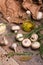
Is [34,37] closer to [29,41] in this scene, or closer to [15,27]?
[29,41]

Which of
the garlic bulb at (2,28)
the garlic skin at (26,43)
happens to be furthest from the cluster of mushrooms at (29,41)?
the garlic bulb at (2,28)

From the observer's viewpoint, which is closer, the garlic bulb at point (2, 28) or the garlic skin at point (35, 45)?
the garlic skin at point (35, 45)

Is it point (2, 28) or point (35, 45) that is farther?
point (2, 28)

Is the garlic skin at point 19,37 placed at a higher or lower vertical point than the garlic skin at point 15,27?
lower

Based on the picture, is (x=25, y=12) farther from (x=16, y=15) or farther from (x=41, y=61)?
(x=41, y=61)

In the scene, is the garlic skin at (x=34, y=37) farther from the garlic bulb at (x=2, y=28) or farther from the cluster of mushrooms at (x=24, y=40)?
the garlic bulb at (x=2, y=28)

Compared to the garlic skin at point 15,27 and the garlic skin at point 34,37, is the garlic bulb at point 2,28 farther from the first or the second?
the garlic skin at point 34,37

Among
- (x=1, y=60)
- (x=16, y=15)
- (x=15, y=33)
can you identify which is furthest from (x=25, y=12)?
(x=1, y=60)

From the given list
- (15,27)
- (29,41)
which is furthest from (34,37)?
(15,27)

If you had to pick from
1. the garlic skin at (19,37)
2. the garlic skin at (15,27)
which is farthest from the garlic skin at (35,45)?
the garlic skin at (15,27)

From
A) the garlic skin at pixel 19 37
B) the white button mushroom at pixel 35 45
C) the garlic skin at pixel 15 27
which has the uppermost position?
the garlic skin at pixel 15 27

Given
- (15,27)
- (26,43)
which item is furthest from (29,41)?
(15,27)
